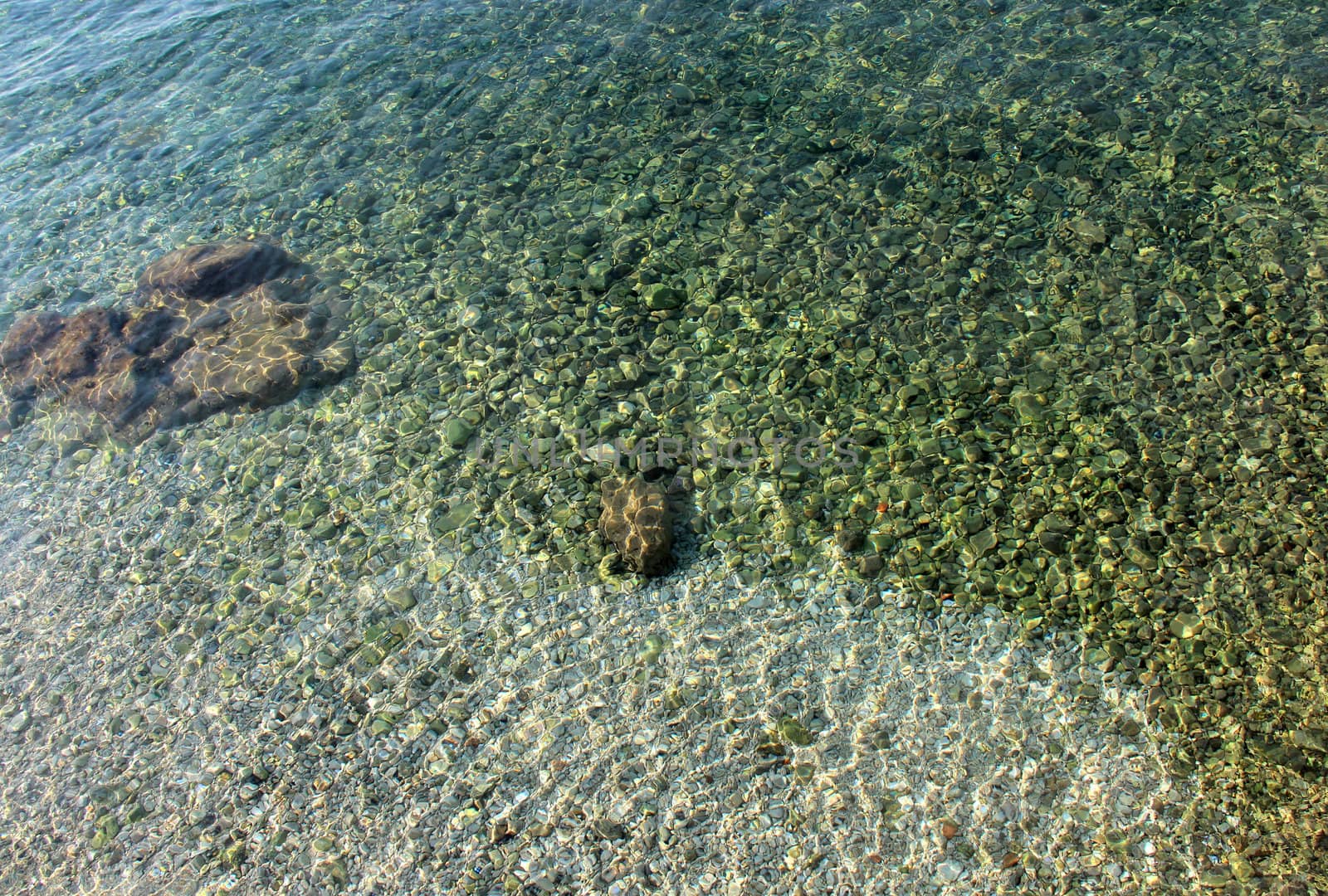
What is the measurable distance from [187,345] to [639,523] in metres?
4.20

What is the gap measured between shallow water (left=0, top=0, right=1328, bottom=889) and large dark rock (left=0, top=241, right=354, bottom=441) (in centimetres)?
20

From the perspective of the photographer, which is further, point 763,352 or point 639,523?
point 763,352

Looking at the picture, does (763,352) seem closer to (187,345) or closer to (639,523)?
(639,523)

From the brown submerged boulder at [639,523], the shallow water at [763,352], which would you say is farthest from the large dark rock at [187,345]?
the brown submerged boulder at [639,523]

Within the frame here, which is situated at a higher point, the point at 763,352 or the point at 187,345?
the point at 187,345

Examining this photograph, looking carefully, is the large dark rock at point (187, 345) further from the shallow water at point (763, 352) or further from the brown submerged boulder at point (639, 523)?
the brown submerged boulder at point (639, 523)

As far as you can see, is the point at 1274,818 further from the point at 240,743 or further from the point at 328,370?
the point at 328,370

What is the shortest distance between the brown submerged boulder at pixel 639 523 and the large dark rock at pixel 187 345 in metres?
2.51

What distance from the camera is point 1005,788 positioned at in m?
4.09

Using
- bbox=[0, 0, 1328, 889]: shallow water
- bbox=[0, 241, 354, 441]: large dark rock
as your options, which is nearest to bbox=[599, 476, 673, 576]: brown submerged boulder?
bbox=[0, 0, 1328, 889]: shallow water

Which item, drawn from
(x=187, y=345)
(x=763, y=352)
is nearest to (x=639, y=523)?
(x=763, y=352)

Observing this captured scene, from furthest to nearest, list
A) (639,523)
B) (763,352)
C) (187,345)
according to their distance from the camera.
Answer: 1. (187,345)
2. (763,352)
3. (639,523)

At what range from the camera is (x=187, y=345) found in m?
7.05

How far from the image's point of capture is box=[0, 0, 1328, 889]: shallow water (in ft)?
15.8
